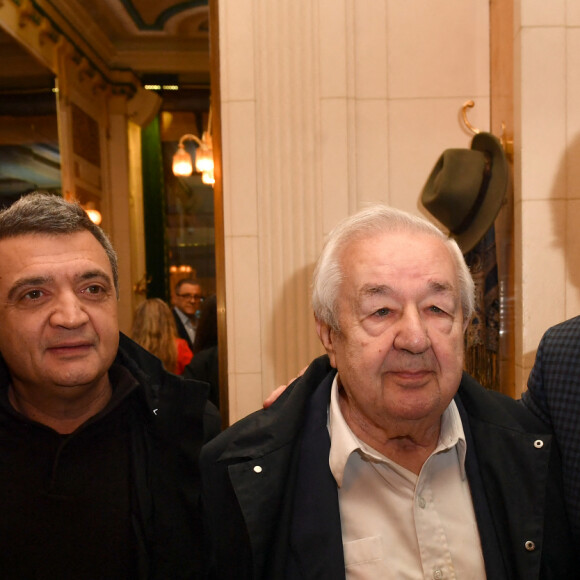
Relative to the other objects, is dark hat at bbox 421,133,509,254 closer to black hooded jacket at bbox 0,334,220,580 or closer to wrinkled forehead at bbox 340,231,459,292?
wrinkled forehead at bbox 340,231,459,292

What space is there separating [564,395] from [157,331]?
2.72 m

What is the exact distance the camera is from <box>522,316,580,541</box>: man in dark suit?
1271mm

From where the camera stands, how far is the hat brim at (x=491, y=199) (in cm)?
225

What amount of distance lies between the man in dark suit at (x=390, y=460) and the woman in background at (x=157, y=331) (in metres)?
2.40

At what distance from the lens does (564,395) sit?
1316 millimetres

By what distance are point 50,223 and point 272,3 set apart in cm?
173

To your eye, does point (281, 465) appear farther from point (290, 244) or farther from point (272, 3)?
point (272, 3)

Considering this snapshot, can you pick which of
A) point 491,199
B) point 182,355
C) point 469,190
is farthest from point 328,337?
point 182,355

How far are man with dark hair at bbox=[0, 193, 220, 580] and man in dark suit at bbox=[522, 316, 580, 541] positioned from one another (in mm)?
829

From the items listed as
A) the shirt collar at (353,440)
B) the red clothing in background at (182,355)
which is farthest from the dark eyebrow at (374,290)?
the red clothing in background at (182,355)

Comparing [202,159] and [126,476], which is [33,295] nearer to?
[126,476]

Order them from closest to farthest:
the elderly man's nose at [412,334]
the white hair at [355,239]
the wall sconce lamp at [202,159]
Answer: the elderly man's nose at [412,334] → the white hair at [355,239] → the wall sconce lamp at [202,159]

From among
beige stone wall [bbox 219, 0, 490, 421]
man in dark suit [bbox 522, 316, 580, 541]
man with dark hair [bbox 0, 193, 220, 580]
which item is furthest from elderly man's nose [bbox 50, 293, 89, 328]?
beige stone wall [bbox 219, 0, 490, 421]

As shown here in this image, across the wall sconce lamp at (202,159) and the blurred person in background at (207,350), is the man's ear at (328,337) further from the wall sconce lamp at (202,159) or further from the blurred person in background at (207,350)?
the wall sconce lamp at (202,159)
